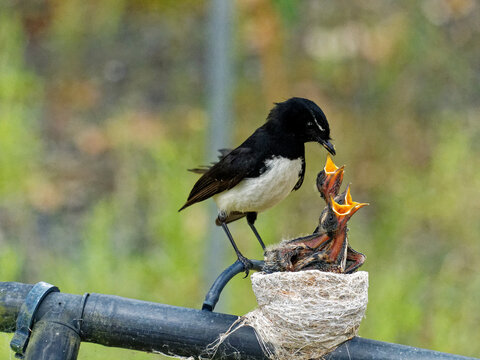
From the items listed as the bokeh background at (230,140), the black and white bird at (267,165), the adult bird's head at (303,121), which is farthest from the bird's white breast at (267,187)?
the bokeh background at (230,140)

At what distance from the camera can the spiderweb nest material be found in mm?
1778

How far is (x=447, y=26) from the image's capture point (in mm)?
6031

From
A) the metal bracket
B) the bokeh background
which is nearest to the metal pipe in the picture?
the metal bracket

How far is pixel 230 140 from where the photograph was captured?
432 centimetres

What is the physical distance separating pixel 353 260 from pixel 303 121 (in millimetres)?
811

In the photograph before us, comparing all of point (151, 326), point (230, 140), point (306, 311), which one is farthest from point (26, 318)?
point (230, 140)

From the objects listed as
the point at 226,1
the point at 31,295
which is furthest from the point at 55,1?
the point at 31,295

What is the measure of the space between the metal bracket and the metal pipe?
0.02 m

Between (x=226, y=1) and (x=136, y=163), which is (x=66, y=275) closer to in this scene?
(x=136, y=163)

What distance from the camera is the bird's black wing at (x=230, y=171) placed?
2.77 meters

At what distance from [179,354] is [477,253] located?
3.13 meters

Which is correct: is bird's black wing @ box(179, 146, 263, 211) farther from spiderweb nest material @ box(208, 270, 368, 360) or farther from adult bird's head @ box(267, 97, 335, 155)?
spiderweb nest material @ box(208, 270, 368, 360)

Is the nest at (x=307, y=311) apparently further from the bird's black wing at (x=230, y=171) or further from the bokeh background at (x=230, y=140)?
the bokeh background at (x=230, y=140)

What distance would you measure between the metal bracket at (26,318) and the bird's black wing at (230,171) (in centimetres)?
108
